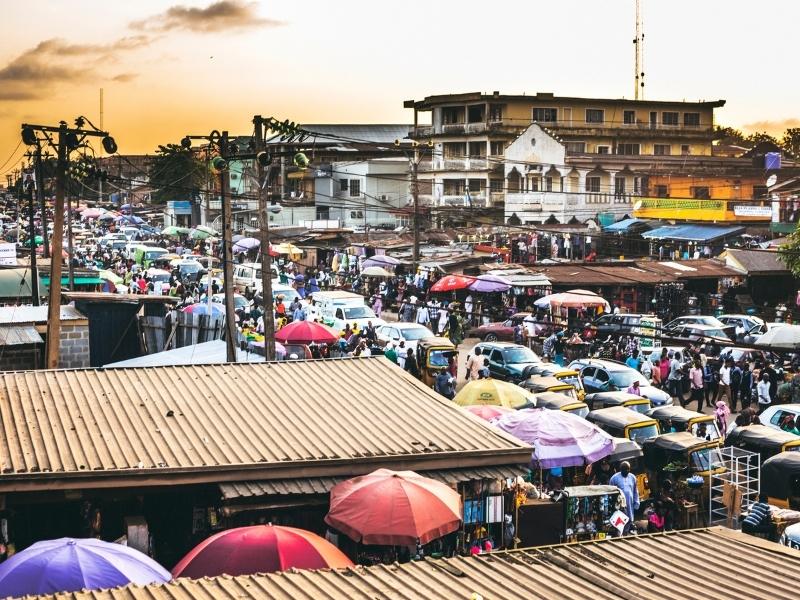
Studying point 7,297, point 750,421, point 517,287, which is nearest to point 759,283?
point 517,287

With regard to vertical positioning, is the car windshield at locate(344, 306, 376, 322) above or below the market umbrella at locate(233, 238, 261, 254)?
below

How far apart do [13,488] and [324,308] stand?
25.0 metres

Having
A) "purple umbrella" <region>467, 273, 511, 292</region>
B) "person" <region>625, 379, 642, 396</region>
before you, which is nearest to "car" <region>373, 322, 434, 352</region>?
"person" <region>625, 379, 642, 396</region>

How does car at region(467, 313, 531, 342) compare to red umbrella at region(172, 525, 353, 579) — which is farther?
car at region(467, 313, 531, 342)

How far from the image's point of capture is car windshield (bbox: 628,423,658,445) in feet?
66.8

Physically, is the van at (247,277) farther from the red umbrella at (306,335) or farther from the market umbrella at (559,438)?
the market umbrella at (559,438)

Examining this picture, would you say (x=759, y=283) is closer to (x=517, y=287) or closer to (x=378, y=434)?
(x=517, y=287)

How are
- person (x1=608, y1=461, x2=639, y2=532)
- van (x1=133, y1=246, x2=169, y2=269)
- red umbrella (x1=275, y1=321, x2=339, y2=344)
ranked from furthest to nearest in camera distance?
van (x1=133, y1=246, x2=169, y2=269)
red umbrella (x1=275, y1=321, x2=339, y2=344)
person (x1=608, y1=461, x2=639, y2=532)

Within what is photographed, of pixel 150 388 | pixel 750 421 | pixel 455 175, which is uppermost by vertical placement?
pixel 455 175

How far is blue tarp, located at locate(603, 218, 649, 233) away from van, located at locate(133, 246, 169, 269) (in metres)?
23.2

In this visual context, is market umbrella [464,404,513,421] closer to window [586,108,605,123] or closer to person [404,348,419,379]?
person [404,348,419,379]

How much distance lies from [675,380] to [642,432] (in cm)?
772

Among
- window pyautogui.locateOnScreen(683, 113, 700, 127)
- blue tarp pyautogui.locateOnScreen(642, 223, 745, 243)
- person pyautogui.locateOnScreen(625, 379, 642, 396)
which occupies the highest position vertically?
window pyautogui.locateOnScreen(683, 113, 700, 127)

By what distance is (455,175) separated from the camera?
7162cm
